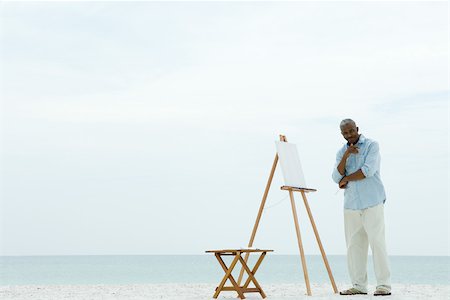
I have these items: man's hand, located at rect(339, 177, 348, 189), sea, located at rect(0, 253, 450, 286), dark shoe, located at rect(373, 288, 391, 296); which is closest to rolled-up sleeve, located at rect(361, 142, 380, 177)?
man's hand, located at rect(339, 177, 348, 189)

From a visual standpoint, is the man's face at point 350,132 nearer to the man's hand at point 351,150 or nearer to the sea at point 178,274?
the man's hand at point 351,150

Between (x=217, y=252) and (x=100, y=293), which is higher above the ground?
(x=217, y=252)

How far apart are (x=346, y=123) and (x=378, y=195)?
811 millimetres

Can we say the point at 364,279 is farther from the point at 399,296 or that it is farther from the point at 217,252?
the point at 217,252

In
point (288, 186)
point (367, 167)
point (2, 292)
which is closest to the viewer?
point (367, 167)

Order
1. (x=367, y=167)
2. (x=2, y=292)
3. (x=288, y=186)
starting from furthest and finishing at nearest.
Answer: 1. (x=2, y=292)
2. (x=288, y=186)
3. (x=367, y=167)

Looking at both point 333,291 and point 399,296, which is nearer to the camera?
point 399,296

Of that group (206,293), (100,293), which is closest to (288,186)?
(206,293)

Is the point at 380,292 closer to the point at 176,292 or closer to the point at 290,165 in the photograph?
the point at 290,165

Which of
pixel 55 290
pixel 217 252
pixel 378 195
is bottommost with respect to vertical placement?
pixel 55 290

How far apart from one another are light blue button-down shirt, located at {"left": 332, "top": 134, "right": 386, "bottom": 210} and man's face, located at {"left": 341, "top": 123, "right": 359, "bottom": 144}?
10 centimetres

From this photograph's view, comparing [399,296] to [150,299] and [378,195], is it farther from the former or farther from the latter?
[150,299]

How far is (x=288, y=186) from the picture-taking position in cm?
779

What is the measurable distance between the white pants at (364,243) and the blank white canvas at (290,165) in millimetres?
696
